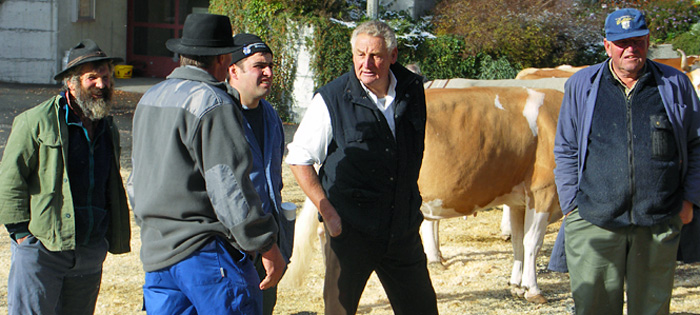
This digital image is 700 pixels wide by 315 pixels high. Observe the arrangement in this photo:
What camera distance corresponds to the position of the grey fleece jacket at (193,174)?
267cm

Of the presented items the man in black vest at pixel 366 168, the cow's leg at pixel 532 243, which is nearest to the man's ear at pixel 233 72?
the man in black vest at pixel 366 168

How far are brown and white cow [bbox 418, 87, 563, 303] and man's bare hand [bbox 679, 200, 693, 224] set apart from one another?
2019mm

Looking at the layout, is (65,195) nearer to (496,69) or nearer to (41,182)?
(41,182)

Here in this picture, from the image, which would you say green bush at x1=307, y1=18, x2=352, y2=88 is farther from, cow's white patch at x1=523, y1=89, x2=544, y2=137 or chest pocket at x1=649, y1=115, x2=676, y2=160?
chest pocket at x1=649, y1=115, x2=676, y2=160

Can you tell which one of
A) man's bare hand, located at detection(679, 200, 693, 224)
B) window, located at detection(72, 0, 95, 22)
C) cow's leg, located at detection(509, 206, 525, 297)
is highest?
man's bare hand, located at detection(679, 200, 693, 224)

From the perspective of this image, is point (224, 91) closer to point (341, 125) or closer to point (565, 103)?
point (341, 125)

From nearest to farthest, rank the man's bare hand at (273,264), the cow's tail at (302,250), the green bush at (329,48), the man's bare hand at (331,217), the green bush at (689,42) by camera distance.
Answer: the man's bare hand at (273,264)
the man's bare hand at (331,217)
the cow's tail at (302,250)
the green bush at (329,48)
the green bush at (689,42)

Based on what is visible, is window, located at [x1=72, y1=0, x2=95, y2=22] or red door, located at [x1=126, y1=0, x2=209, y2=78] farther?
red door, located at [x1=126, y1=0, x2=209, y2=78]

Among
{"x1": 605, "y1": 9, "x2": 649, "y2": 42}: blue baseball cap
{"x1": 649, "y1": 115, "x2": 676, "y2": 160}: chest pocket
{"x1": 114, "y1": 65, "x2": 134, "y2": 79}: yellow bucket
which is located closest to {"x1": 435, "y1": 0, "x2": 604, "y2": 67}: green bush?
{"x1": 114, "y1": 65, "x2": 134, "y2": 79}: yellow bucket

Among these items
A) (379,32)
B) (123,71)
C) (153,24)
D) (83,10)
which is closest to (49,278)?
(379,32)

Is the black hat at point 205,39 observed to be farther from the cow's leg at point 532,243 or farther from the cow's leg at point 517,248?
the cow's leg at point 517,248

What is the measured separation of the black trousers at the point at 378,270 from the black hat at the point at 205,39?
3.73 feet

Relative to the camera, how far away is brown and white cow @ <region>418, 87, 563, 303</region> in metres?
5.70

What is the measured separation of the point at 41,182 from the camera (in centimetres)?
356
